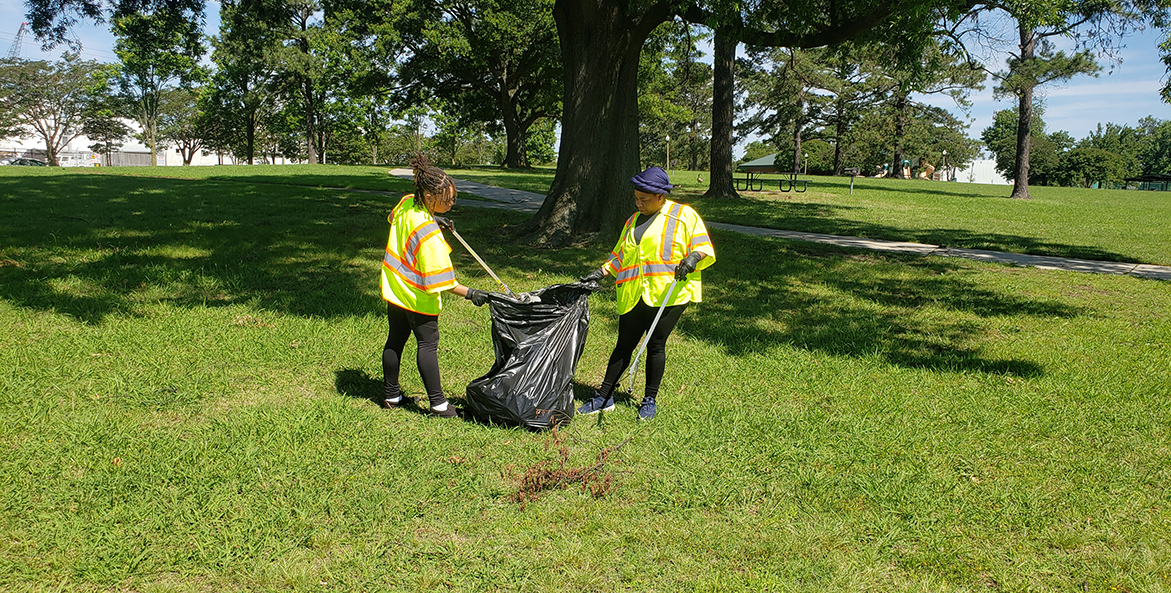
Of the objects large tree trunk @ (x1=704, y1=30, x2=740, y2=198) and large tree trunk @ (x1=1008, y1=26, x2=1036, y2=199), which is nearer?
large tree trunk @ (x1=704, y1=30, x2=740, y2=198)

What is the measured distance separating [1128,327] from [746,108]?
39.4 meters

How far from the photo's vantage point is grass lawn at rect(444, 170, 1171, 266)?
39.7 ft

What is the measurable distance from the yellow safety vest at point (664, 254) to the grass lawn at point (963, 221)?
30.2ft

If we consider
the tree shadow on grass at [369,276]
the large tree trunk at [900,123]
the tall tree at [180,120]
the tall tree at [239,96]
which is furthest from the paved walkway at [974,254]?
the tall tree at [180,120]

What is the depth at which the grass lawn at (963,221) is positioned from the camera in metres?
12.1

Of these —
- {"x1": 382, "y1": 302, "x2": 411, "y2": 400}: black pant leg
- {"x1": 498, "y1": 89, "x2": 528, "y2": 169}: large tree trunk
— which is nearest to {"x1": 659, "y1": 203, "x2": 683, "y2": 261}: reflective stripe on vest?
{"x1": 382, "y1": 302, "x2": 411, "y2": 400}: black pant leg

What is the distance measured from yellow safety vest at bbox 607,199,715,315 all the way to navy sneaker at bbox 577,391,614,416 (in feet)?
2.05

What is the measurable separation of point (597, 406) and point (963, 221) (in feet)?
45.7

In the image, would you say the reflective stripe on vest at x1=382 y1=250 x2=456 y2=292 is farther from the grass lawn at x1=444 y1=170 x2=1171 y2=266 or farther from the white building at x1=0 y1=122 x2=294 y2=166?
the white building at x1=0 y1=122 x2=294 y2=166

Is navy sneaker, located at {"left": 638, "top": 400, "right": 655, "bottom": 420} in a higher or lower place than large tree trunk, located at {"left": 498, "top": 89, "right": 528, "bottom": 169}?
lower

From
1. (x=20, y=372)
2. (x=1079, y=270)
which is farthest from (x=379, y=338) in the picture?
(x=1079, y=270)

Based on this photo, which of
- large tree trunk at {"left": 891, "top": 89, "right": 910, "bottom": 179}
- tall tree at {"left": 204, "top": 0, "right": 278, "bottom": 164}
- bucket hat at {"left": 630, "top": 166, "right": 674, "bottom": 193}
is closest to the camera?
bucket hat at {"left": 630, "top": 166, "right": 674, "bottom": 193}

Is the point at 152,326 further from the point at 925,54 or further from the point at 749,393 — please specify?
the point at 925,54

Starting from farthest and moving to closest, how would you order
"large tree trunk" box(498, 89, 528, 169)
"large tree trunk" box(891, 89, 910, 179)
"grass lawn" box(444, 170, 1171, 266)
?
1. "large tree trunk" box(891, 89, 910, 179)
2. "large tree trunk" box(498, 89, 528, 169)
3. "grass lawn" box(444, 170, 1171, 266)
